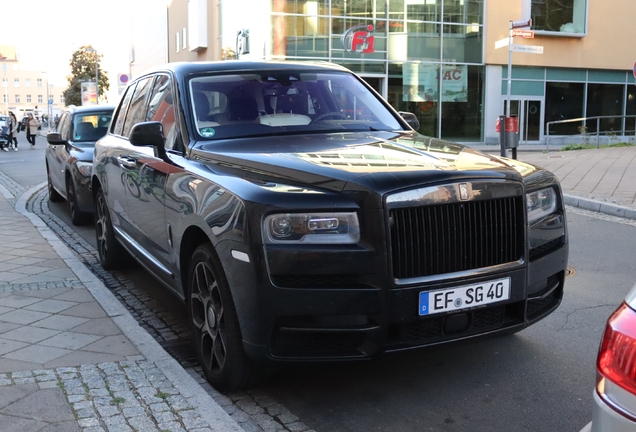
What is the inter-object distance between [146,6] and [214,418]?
75.0 meters

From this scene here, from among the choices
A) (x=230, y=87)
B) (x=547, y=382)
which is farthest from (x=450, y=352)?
(x=230, y=87)

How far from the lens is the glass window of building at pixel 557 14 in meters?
32.5

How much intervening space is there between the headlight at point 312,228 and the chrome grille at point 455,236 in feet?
0.63

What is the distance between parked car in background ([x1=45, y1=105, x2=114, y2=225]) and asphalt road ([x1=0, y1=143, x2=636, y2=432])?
217 inches

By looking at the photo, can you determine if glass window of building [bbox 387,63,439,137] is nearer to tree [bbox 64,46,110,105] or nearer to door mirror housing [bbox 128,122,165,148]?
door mirror housing [bbox 128,122,165,148]

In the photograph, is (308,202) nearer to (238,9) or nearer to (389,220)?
(389,220)

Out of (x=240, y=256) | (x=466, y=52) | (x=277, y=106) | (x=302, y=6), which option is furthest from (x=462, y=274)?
(x=466, y=52)

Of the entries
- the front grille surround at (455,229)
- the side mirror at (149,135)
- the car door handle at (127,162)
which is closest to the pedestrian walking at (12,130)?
the car door handle at (127,162)

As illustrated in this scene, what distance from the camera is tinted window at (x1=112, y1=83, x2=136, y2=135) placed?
21.5 ft

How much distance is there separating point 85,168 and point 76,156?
411 millimetres

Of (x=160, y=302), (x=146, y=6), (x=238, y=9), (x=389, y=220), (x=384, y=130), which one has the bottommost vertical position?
(x=160, y=302)

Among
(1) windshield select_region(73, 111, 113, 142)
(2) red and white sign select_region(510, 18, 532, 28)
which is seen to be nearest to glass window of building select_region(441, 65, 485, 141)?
(2) red and white sign select_region(510, 18, 532, 28)

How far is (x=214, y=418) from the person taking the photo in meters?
3.38

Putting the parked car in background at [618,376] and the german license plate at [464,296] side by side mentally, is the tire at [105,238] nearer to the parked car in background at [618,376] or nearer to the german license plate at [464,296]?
the german license plate at [464,296]
